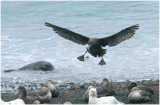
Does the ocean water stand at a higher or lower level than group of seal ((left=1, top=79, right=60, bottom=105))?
higher

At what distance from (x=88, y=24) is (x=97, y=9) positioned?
417 inches

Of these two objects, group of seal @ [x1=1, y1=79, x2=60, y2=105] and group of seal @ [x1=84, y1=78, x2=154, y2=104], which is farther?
group of seal @ [x1=1, y1=79, x2=60, y2=105]

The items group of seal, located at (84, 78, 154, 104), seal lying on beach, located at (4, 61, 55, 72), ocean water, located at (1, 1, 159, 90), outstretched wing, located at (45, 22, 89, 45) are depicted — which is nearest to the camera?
group of seal, located at (84, 78, 154, 104)

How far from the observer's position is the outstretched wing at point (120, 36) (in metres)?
16.6

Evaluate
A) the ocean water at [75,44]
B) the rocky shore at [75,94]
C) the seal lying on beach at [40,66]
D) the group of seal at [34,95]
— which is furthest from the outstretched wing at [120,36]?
the seal lying on beach at [40,66]

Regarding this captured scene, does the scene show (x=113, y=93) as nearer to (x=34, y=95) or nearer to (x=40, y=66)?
(x=34, y=95)

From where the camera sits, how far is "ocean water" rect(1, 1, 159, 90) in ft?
69.5

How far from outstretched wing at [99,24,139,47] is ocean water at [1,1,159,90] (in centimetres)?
27

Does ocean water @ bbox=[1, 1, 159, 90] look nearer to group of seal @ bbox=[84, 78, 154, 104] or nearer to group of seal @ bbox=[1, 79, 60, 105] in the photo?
group of seal @ bbox=[84, 78, 154, 104]

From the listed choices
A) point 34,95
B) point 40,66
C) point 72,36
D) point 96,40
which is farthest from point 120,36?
point 40,66

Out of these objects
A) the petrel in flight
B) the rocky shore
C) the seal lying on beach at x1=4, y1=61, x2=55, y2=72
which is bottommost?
the rocky shore

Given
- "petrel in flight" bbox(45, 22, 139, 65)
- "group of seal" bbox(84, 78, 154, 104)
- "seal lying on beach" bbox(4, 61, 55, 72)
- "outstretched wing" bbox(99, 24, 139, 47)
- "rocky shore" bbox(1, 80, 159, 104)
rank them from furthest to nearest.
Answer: "seal lying on beach" bbox(4, 61, 55, 72)
"petrel in flight" bbox(45, 22, 139, 65)
"outstretched wing" bbox(99, 24, 139, 47)
"rocky shore" bbox(1, 80, 159, 104)
"group of seal" bbox(84, 78, 154, 104)

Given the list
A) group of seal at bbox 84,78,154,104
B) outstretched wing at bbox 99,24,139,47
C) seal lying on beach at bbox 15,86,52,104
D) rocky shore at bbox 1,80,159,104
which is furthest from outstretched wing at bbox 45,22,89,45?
seal lying on beach at bbox 15,86,52,104

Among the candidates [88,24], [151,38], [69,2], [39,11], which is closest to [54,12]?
[39,11]
